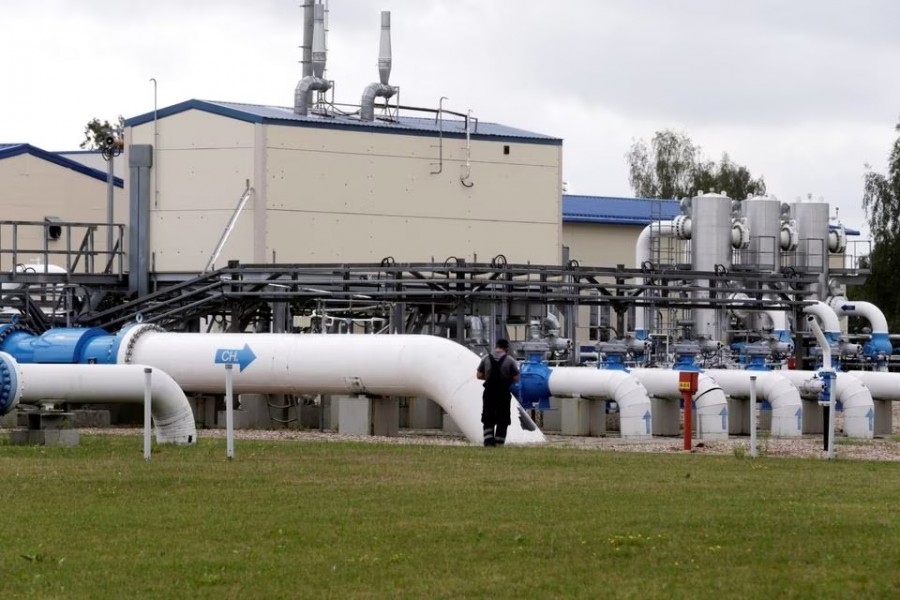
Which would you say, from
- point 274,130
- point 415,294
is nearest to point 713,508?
point 415,294

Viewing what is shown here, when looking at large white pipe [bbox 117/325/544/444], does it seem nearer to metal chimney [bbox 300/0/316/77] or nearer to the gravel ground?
the gravel ground

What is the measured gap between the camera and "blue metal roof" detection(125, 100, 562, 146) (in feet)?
127

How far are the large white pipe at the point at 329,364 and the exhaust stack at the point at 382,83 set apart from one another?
11406 mm

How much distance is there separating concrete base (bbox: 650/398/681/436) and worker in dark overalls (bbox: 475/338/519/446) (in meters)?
7.11

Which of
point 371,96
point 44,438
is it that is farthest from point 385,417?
point 371,96

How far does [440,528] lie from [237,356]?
16690mm

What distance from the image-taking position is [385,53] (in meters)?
43.3

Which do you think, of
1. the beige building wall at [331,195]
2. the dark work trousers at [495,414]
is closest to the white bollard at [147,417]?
the dark work trousers at [495,414]

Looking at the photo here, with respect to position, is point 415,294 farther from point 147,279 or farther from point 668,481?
point 668,481

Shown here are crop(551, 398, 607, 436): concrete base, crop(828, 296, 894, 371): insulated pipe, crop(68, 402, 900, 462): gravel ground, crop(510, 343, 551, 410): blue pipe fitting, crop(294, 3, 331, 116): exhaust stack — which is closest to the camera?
crop(68, 402, 900, 462): gravel ground

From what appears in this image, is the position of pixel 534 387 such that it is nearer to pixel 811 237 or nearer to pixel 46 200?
pixel 811 237

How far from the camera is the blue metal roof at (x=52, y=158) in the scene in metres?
54.5

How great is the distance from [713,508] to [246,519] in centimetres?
431

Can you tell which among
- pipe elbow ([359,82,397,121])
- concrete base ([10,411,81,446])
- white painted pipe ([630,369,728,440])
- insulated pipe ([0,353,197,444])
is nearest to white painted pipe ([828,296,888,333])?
pipe elbow ([359,82,397,121])
